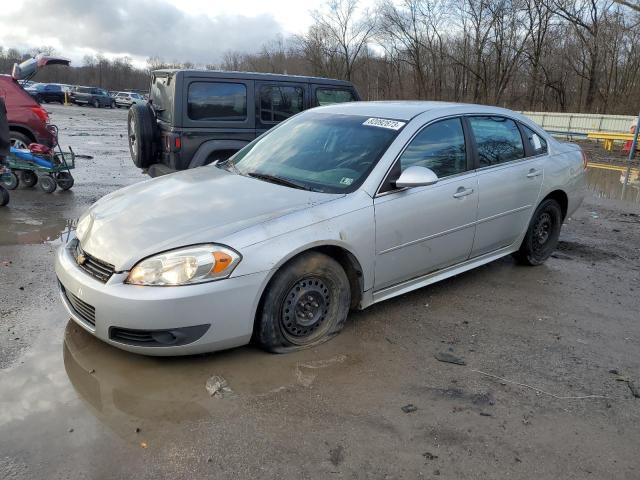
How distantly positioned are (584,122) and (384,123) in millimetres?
29466

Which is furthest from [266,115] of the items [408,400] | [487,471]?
[487,471]

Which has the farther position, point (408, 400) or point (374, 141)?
point (374, 141)

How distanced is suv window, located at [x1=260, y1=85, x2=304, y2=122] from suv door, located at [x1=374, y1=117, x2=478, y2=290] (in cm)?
384

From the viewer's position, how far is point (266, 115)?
7.76 metres

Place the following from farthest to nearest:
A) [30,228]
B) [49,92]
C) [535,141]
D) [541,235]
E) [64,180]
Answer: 1. [49,92]
2. [64,180]
3. [30,228]
4. [541,235]
5. [535,141]

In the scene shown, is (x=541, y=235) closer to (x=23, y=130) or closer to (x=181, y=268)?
(x=181, y=268)

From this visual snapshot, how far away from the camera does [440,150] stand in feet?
14.3

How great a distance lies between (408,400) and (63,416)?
189cm

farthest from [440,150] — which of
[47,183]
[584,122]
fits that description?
[584,122]

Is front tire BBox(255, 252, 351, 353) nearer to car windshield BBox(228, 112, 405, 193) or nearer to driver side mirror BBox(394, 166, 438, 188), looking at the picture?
car windshield BBox(228, 112, 405, 193)

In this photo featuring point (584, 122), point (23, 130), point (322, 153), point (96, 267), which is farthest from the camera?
point (584, 122)

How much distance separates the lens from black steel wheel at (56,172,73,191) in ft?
27.9

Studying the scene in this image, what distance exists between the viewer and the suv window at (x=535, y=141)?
525cm

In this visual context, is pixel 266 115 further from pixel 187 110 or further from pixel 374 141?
pixel 374 141
